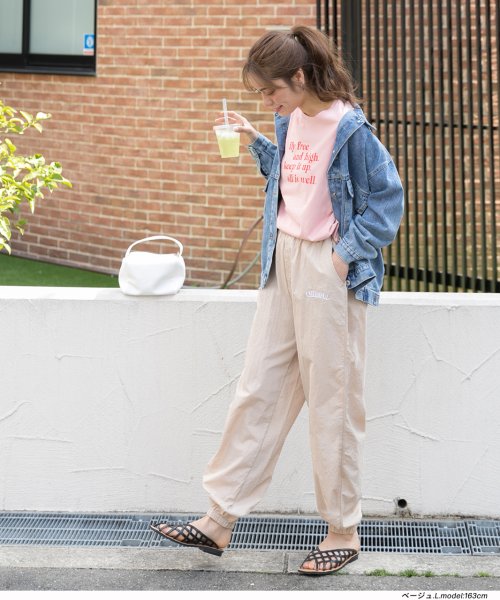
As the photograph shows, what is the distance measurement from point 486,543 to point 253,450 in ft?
3.30

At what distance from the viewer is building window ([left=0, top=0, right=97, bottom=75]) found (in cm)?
966

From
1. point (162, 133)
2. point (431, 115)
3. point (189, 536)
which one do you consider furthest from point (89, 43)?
point (189, 536)

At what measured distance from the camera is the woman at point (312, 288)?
3781 millimetres

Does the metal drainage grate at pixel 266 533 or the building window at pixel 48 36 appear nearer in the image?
the metal drainage grate at pixel 266 533

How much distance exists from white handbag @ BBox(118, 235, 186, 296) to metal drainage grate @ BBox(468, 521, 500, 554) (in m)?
1.49

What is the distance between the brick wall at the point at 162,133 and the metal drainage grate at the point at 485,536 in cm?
442

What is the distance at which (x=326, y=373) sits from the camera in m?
3.90

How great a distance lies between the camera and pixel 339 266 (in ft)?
12.5

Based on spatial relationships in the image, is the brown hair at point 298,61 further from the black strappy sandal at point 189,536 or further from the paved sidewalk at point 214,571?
the paved sidewalk at point 214,571

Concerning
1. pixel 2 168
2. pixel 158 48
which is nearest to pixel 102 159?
pixel 158 48

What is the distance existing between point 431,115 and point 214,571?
3875 millimetres

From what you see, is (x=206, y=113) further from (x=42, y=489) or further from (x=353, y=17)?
(x=42, y=489)

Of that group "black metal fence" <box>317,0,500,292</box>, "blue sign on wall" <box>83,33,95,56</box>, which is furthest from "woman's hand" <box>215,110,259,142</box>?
"blue sign on wall" <box>83,33,95,56</box>

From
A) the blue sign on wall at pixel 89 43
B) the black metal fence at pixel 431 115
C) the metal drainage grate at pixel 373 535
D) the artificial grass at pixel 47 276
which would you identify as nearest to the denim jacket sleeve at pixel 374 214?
the metal drainage grate at pixel 373 535
